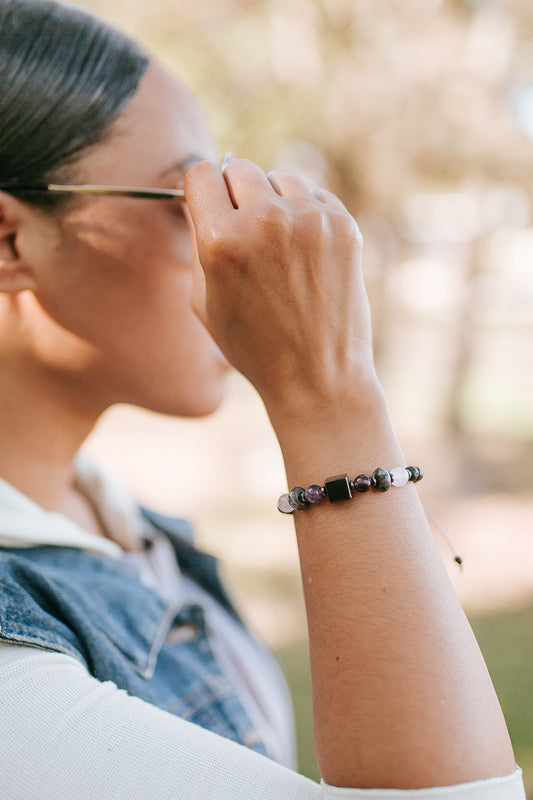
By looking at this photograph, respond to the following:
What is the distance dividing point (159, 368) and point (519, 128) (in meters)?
5.52

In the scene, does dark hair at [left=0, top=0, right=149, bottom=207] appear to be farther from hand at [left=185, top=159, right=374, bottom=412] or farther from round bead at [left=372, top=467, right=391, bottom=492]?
round bead at [left=372, top=467, right=391, bottom=492]

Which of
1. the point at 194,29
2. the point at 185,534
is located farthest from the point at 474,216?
the point at 185,534

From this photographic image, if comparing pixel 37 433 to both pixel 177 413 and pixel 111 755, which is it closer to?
pixel 177 413

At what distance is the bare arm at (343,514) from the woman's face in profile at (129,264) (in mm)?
218

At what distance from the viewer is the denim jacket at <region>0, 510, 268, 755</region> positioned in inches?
44.8

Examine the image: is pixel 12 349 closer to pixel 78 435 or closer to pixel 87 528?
pixel 78 435

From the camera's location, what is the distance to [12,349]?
4.83 ft

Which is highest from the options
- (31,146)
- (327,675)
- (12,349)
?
(31,146)

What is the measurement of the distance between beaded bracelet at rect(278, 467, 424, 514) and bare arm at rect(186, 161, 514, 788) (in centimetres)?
1

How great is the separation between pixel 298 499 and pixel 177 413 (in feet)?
1.80

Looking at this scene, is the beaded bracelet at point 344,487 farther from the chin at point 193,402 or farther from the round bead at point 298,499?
the chin at point 193,402

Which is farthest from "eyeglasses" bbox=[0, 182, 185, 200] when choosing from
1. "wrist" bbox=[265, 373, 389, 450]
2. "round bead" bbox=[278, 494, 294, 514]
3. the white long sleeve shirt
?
the white long sleeve shirt

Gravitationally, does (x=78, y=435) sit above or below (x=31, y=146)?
below

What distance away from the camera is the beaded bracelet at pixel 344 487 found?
107 cm
